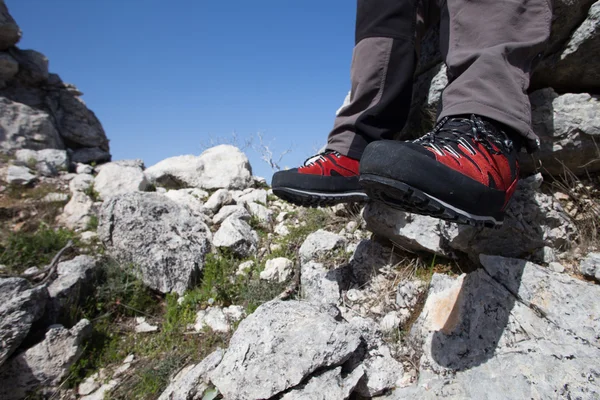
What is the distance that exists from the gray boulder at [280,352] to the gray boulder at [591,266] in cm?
116

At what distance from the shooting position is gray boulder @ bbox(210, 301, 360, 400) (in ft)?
5.02

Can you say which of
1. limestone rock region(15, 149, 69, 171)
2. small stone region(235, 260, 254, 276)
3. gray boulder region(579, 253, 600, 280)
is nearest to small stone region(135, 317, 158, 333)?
small stone region(235, 260, 254, 276)

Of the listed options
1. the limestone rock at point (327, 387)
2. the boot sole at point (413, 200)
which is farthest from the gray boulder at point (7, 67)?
the boot sole at point (413, 200)

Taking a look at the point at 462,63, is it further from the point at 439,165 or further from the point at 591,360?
the point at 591,360

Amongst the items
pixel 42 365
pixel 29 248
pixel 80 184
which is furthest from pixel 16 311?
pixel 80 184

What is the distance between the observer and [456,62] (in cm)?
148

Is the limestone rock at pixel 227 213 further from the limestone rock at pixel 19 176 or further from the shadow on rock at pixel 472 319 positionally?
the limestone rock at pixel 19 176

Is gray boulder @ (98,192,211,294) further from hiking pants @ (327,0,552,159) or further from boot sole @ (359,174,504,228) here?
boot sole @ (359,174,504,228)

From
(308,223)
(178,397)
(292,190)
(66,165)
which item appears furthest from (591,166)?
(66,165)

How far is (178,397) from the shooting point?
1.77m

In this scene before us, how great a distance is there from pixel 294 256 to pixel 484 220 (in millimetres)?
1826

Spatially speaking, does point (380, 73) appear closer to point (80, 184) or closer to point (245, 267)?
point (245, 267)

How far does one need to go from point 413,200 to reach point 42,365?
255 centimetres

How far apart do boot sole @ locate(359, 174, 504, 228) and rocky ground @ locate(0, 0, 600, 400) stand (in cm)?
62
